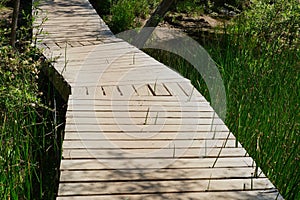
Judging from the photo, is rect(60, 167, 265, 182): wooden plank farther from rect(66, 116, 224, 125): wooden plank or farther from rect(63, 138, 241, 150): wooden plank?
rect(66, 116, 224, 125): wooden plank

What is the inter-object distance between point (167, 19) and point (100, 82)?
4.10m

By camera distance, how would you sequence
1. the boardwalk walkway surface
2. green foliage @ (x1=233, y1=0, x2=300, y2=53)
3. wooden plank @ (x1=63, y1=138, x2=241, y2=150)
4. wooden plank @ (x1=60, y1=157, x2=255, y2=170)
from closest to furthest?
the boardwalk walkway surface → wooden plank @ (x1=60, y1=157, x2=255, y2=170) → wooden plank @ (x1=63, y1=138, x2=241, y2=150) → green foliage @ (x1=233, y1=0, x2=300, y2=53)

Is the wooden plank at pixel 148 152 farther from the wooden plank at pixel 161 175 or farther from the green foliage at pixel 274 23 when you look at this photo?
the green foliage at pixel 274 23

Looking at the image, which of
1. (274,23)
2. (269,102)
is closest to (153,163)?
(269,102)

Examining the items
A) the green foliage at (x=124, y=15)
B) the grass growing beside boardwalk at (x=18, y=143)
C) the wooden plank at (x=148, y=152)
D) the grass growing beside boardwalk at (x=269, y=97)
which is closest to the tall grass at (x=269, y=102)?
the grass growing beside boardwalk at (x=269, y=97)

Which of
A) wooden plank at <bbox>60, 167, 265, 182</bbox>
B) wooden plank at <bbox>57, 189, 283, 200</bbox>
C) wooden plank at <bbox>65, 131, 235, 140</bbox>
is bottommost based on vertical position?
wooden plank at <bbox>65, 131, 235, 140</bbox>

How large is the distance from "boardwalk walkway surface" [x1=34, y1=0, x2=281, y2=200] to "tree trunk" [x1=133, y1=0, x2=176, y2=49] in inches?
64.9

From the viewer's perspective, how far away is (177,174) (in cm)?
251

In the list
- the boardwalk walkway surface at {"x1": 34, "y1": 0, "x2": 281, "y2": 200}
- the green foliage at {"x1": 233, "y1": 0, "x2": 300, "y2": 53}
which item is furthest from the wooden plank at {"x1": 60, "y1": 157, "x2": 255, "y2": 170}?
the green foliage at {"x1": 233, "y1": 0, "x2": 300, "y2": 53}

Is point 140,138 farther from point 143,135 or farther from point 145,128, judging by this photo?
point 145,128

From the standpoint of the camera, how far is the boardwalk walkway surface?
237cm

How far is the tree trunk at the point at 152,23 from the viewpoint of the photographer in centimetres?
630

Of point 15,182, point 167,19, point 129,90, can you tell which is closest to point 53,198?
point 15,182

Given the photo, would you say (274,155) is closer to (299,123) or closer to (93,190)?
(299,123)
